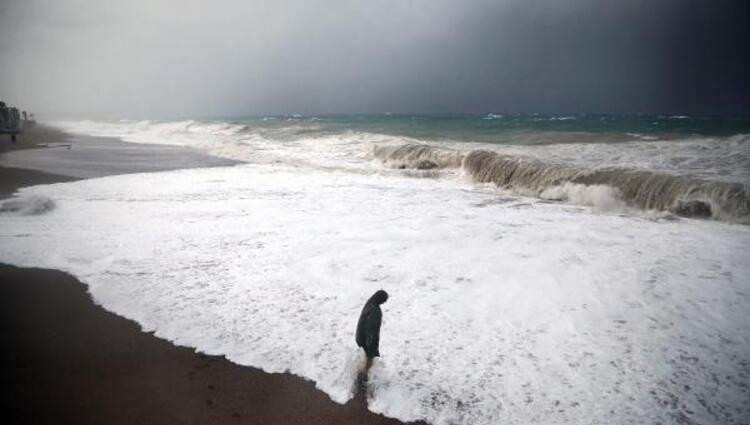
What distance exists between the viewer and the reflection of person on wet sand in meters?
3.29

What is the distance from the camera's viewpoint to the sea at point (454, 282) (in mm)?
3309

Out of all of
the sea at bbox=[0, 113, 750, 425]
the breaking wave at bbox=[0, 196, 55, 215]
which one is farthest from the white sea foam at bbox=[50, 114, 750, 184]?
the breaking wave at bbox=[0, 196, 55, 215]

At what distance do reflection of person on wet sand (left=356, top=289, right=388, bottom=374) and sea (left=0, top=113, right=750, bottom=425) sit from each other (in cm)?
30

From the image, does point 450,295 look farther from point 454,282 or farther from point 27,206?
point 27,206

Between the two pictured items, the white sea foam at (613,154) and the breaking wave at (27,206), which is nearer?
the breaking wave at (27,206)

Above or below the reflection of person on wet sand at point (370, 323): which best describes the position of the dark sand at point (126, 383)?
below

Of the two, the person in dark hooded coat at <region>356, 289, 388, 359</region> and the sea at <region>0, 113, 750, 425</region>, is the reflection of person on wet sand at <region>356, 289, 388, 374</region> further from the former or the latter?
the sea at <region>0, 113, 750, 425</region>

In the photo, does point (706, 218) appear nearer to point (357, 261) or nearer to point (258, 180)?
point (357, 261)

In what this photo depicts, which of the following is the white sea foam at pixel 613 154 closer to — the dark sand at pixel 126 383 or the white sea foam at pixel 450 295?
the white sea foam at pixel 450 295

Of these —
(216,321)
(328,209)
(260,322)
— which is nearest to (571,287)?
(260,322)

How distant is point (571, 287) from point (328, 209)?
5479 mm

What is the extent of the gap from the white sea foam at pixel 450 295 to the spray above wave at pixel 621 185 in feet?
3.32

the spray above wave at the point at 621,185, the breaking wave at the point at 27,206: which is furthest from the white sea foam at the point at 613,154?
the breaking wave at the point at 27,206

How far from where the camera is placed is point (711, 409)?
10.0ft
